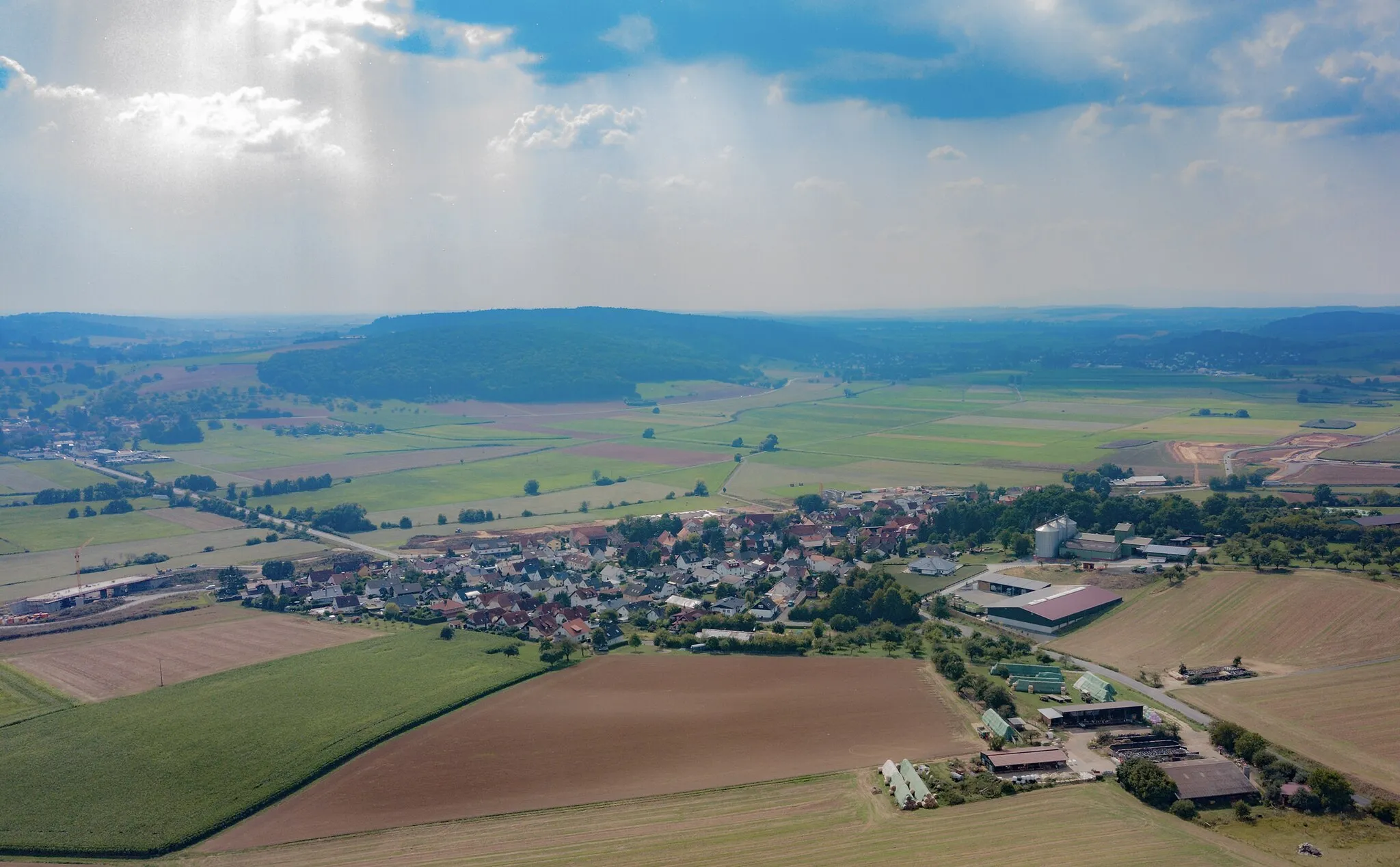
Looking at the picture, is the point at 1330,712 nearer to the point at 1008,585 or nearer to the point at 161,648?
the point at 1008,585

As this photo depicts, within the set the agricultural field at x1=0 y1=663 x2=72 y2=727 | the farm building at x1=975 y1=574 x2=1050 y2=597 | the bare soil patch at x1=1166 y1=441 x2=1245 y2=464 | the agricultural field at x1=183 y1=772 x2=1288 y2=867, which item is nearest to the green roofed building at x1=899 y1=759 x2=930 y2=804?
the agricultural field at x1=183 y1=772 x2=1288 y2=867

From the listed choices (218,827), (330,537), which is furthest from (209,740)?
(330,537)

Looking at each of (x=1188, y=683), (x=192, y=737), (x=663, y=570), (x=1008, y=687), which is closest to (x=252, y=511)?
(x=663, y=570)

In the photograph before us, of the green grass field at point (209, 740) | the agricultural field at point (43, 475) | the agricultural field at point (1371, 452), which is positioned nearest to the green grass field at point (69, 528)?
the agricultural field at point (43, 475)

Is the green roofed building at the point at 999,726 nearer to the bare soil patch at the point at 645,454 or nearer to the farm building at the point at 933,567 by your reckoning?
the farm building at the point at 933,567

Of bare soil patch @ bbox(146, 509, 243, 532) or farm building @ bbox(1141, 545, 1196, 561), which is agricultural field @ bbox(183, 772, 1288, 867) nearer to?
farm building @ bbox(1141, 545, 1196, 561)
